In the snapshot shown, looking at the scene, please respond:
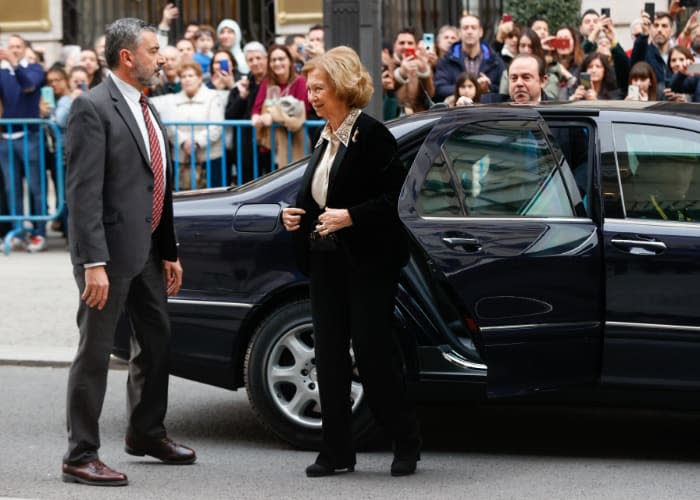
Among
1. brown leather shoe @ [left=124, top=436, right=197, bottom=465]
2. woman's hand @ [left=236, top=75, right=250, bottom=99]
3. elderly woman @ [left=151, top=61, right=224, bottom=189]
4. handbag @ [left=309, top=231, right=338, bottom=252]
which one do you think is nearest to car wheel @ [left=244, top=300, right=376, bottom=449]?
brown leather shoe @ [left=124, top=436, right=197, bottom=465]

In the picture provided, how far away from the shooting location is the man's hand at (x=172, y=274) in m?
6.23

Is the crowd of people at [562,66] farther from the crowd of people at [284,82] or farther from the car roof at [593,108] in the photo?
the car roof at [593,108]

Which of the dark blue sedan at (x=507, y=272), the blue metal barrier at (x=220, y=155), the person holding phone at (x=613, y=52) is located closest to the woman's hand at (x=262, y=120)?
the blue metal barrier at (x=220, y=155)

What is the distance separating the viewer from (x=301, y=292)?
6633 millimetres

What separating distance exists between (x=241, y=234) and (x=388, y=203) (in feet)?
3.47

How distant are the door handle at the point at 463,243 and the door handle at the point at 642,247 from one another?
0.60 metres

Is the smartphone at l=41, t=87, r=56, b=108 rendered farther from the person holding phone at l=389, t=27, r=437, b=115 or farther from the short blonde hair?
the short blonde hair

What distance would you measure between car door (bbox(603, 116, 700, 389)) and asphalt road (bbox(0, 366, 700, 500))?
47 cm

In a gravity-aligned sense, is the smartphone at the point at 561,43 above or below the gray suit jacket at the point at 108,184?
above

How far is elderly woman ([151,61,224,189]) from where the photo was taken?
40.9 feet

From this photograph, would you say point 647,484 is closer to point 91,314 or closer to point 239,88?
point 91,314

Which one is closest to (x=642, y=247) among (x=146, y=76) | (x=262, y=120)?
(x=146, y=76)

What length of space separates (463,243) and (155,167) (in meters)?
1.36

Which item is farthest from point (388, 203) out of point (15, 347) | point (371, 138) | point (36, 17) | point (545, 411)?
point (36, 17)
